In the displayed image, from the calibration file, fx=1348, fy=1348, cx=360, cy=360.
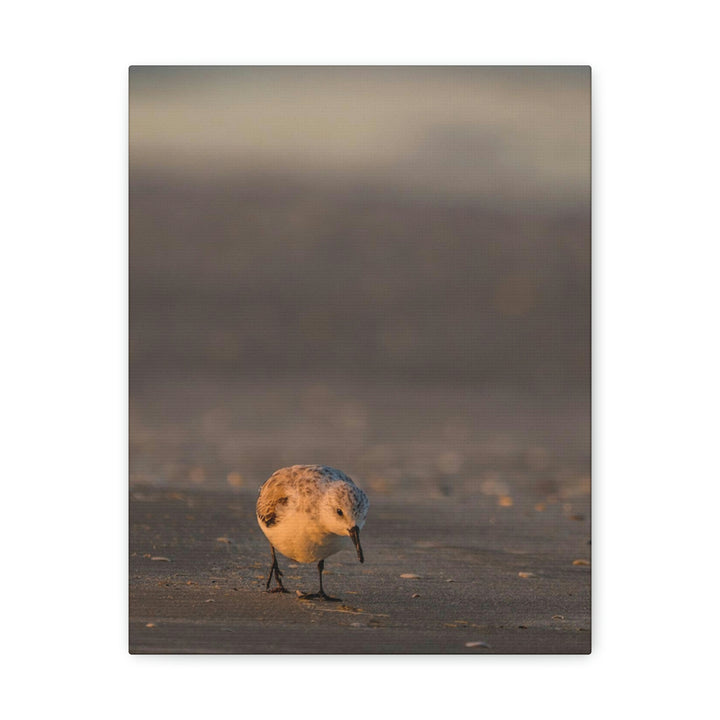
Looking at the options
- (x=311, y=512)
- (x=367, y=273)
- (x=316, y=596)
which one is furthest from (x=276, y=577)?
(x=367, y=273)

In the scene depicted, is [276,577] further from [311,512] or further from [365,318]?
[365,318]

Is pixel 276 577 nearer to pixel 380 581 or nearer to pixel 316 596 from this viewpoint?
pixel 316 596

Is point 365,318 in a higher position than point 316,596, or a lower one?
higher

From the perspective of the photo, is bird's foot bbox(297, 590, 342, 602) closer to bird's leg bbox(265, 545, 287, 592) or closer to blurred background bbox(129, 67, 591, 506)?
bird's leg bbox(265, 545, 287, 592)

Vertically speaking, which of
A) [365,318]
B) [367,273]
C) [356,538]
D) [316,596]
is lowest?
[316,596]

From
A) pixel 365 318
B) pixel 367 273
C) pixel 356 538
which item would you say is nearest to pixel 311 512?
pixel 356 538

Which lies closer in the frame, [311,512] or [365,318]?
[311,512]
